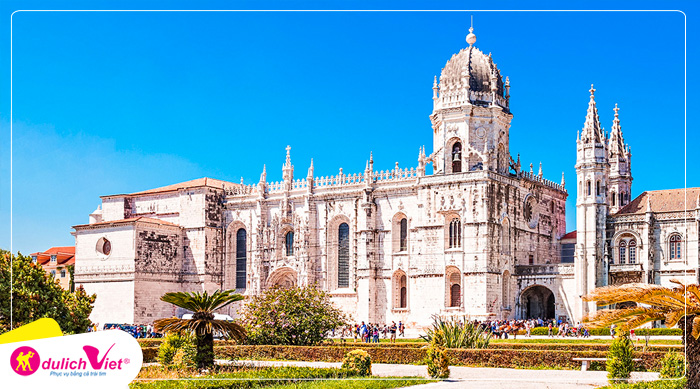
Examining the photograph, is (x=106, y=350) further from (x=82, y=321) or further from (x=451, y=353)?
(x=82, y=321)

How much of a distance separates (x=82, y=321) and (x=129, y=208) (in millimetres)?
36895

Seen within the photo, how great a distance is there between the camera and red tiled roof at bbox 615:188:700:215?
172 ft

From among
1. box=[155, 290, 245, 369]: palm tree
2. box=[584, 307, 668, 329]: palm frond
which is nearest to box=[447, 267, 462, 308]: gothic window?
box=[155, 290, 245, 369]: palm tree

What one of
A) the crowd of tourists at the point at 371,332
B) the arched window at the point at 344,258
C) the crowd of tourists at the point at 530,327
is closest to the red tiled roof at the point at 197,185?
the arched window at the point at 344,258

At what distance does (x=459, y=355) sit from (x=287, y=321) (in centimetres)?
839

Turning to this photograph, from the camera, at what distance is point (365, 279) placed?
194ft

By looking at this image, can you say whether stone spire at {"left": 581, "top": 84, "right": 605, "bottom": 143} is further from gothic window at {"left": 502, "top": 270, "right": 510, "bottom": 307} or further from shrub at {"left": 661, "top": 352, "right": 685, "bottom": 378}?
shrub at {"left": 661, "top": 352, "right": 685, "bottom": 378}

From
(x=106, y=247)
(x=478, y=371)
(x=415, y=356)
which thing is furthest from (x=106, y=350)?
(x=106, y=247)

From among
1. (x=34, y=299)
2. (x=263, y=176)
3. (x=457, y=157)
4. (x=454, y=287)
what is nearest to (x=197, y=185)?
(x=263, y=176)

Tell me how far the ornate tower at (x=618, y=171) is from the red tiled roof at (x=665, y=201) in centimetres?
917

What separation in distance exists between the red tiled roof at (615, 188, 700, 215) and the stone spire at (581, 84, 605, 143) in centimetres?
459

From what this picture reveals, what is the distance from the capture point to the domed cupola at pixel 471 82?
185 feet

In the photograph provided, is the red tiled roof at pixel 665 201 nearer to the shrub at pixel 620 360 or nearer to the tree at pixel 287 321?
the tree at pixel 287 321

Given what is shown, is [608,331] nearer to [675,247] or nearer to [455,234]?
[675,247]
